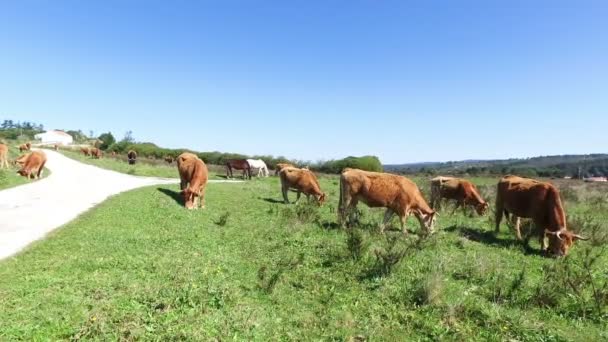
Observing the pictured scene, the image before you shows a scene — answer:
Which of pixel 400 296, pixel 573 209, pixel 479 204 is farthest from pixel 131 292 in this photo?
pixel 573 209

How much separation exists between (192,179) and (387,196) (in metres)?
7.98

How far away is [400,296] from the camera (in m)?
8.01

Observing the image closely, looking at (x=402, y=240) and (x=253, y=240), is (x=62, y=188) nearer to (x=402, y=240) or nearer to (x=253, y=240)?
(x=253, y=240)

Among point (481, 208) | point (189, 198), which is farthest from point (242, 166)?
point (481, 208)

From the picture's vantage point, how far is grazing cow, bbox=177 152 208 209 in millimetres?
16406

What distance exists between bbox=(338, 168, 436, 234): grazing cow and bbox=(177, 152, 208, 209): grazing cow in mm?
5713

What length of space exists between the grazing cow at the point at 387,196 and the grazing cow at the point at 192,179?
5.71 m

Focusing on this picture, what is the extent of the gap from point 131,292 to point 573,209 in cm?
2280

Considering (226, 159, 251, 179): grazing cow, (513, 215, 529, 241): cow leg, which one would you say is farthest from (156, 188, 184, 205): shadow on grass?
(226, 159, 251, 179): grazing cow

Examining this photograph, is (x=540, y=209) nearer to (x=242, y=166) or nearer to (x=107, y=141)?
(x=242, y=166)

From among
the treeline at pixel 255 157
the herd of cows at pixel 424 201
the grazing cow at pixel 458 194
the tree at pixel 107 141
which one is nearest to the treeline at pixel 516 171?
the treeline at pixel 255 157

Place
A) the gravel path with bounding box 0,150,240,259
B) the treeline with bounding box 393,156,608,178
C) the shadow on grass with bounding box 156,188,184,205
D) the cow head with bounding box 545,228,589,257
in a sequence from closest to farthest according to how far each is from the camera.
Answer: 1. the gravel path with bounding box 0,150,240,259
2. the cow head with bounding box 545,228,589,257
3. the shadow on grass with bounding box 156,188,184,205
4. the treeline with bounding box 393,156,608,178

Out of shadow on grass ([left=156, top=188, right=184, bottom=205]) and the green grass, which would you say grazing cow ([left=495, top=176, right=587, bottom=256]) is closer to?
the green grass

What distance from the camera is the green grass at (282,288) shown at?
20.9ft
